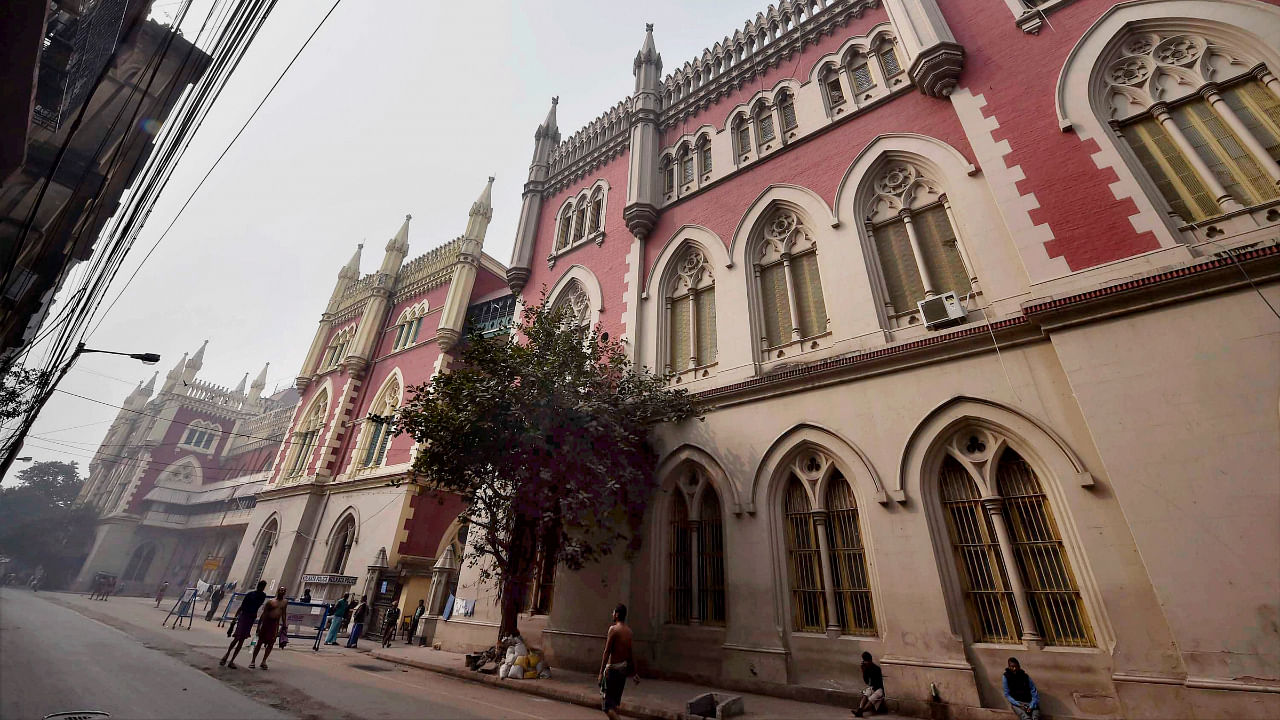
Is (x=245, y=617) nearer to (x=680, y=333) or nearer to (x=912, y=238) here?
(x=680, y=333)

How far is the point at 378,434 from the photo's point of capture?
74.8 ft

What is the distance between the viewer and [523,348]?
33.1 feet

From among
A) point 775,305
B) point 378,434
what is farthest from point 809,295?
point 378,434

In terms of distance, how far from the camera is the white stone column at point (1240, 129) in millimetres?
6898

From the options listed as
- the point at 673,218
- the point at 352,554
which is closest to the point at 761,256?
the point at 673,218

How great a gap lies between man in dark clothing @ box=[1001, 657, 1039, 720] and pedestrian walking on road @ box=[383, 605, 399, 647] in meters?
15.7

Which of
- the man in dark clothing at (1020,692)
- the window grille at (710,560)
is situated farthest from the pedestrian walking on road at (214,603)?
the man in dark clothing at (1020,692)

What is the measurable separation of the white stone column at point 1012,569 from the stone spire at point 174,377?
62.9m

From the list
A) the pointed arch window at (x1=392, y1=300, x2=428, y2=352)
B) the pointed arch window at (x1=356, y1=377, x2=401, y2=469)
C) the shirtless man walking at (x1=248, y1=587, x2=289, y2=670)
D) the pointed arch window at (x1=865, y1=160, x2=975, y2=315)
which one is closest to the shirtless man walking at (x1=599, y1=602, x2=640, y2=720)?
the shirtless man walking at (x1=248, y1=587, x2=289, y2=670)

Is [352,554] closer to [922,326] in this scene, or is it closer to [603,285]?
[603,285]

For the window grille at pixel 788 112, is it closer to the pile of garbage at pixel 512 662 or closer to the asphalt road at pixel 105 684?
the pile of garbage at pixel 512 662

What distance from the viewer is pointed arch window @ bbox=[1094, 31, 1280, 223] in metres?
7.15

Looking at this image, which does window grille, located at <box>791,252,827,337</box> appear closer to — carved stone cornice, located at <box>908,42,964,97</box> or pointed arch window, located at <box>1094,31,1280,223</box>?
carved stone cornice, located at <box>908,42,964,97</box>

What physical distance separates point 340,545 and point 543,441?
1807 cm
